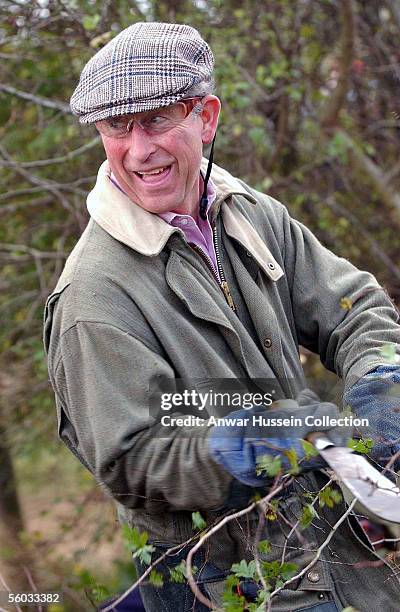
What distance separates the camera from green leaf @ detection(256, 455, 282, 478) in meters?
1.75

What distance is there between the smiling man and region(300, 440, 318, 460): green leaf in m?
0.05

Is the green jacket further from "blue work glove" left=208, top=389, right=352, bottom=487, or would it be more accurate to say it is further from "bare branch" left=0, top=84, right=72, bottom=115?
"bare branch" left=0, top=84, right=72, bottom=115

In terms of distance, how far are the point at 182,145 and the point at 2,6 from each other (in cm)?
260

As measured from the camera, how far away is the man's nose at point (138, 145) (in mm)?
2158

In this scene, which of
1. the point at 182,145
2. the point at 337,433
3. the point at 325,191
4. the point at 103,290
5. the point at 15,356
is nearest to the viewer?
the point at 337,433

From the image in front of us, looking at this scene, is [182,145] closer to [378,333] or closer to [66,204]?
[378,333]

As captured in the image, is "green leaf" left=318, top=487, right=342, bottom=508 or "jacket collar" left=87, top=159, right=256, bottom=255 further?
"jacket collar" left=87, top=159, right=256, bottom=255

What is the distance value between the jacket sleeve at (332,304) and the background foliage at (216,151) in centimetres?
161

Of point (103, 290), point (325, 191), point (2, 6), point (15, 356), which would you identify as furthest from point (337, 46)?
point (103, 290)

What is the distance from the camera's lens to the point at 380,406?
2.14 meters

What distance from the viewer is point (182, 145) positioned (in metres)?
2.25

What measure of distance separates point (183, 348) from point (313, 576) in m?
0.66

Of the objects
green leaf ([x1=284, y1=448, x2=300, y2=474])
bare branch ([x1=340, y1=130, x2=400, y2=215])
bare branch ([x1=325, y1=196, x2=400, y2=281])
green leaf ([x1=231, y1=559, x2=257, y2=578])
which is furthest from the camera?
bare branch ([x1=340, y1=130, x2=400, y2=215])

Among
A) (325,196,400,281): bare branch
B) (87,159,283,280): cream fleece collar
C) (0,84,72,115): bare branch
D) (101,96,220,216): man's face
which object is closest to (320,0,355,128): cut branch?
(325,196,400,281): bare branch
